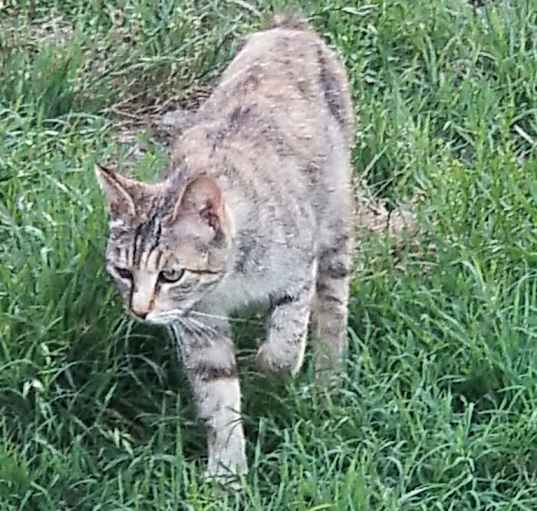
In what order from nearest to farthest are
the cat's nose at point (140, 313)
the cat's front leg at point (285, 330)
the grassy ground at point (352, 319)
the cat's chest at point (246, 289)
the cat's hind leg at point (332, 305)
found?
the cat's nose at point (140, 313) < the grassy ground at point (352, 319) < the cat's chest at point (246, 289) < the cat's front leg at point (285, 330) < the cat's hind leg at point (332, 305)

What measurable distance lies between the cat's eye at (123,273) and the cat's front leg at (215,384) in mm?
287

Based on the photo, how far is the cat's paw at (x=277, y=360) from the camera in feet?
15.5

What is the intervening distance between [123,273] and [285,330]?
58cm

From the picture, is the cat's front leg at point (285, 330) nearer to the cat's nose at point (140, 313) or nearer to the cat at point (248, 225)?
the cat at point (248, 225)

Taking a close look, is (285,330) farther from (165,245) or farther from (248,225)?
(165,245)

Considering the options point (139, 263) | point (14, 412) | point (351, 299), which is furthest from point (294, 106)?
point (14, 412)

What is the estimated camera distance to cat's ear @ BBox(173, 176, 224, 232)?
170 inches

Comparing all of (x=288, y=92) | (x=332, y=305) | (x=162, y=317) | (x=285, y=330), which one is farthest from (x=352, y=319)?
(x=162, y=317)

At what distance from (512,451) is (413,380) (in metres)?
0.38

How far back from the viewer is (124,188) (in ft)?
14.6

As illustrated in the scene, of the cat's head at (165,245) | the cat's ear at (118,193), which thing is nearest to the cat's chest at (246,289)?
the cat's head at (165,245)

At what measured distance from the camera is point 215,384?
4703 millimetres

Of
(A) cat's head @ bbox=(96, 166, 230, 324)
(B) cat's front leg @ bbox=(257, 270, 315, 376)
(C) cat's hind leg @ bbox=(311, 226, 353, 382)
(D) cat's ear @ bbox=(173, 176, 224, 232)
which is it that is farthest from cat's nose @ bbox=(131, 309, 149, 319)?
(C) cat's hind leg @ bbox=(311, 226, 353, 382)

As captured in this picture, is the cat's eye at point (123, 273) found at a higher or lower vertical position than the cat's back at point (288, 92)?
lower
